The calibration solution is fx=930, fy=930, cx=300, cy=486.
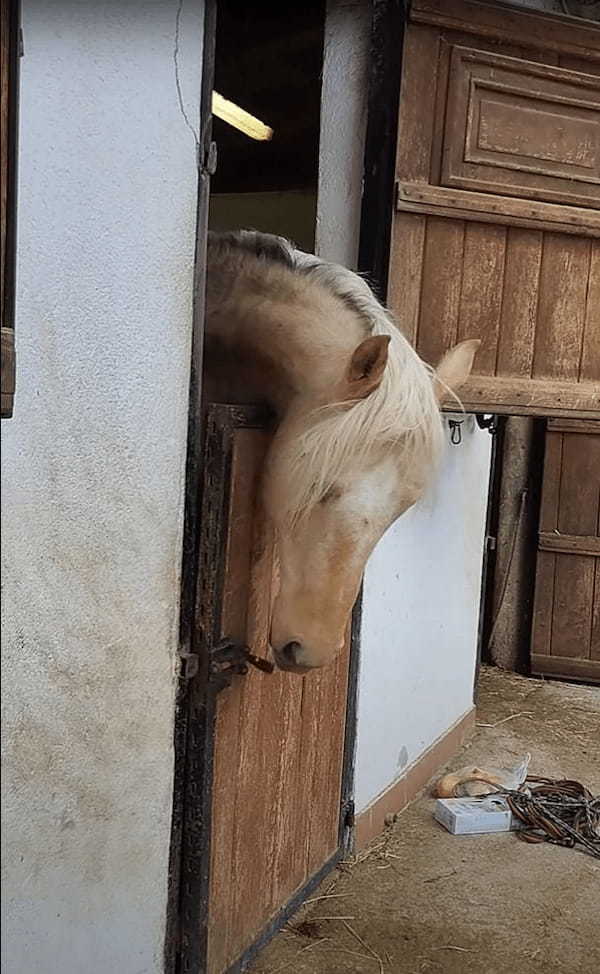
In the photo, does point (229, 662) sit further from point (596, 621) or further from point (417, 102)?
point (596, 621)

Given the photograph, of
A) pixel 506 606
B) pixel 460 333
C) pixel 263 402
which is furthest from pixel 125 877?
pixel 506 606

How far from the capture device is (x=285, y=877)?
2.75 m

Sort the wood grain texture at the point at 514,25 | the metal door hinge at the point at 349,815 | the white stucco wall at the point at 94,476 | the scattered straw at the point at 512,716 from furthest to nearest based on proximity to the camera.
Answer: the scattered straw at the point at 512,716, the metal door hinge at the point at 349,815, the wood grain texture at the point at 514,25, the white stucco wall at the point at 94,476

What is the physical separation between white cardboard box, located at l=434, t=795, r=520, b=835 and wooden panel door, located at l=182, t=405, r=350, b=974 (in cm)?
68

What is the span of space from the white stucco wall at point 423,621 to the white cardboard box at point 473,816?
0.76ft

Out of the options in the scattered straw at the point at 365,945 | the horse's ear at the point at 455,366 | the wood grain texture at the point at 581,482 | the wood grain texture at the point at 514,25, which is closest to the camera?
the horse's ear at the point at 455,366

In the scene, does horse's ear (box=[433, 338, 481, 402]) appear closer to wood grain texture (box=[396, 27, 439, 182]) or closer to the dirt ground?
wood grain texture (box=[396, 27, 439, 182])

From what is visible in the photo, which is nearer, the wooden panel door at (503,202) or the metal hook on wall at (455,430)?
the wooden panel door at (503,202)

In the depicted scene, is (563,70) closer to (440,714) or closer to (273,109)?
(273,109)

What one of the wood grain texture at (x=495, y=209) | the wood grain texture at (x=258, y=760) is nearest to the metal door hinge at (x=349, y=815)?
the wood grain texture at (x=258, y=760)

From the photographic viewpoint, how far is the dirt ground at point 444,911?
2.62 metres

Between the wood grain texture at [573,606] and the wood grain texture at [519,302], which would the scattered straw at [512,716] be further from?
the wood grain texture at [519,302]

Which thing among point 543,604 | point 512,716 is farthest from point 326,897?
point 543,604

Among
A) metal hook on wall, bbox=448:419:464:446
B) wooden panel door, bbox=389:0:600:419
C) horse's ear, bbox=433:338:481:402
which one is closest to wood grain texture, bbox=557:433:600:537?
metal hook on wall, bbox=448:419:464:446
